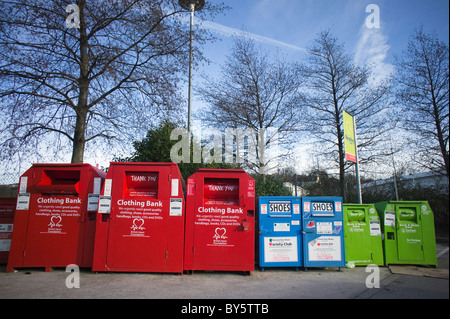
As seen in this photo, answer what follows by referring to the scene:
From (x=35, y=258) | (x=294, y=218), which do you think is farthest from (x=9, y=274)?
(x=294, y=218)

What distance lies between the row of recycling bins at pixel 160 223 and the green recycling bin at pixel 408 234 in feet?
3.91

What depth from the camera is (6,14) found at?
804cm

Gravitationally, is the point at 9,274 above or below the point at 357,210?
below

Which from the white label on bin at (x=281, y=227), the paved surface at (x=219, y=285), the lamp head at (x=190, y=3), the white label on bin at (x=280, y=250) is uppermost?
the lamp head at (x=190, y=3)

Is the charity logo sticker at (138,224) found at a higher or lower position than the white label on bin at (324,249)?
higher

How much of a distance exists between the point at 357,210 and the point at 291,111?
356 inches

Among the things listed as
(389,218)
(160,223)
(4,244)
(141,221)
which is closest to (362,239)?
(389,218)

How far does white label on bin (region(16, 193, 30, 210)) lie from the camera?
5.59 m

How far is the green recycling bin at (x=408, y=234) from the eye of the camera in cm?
617

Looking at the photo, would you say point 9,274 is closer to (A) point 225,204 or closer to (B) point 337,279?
(A) point 225,204

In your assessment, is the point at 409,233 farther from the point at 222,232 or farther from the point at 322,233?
the point at 222,232

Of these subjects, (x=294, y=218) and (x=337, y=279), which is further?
(x=294, y=218)

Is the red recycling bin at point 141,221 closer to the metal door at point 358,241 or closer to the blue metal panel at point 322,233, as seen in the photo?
the blue metal panel at point 322,233

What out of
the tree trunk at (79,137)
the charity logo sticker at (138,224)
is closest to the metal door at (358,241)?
the charity logo sticker at (138,224)
